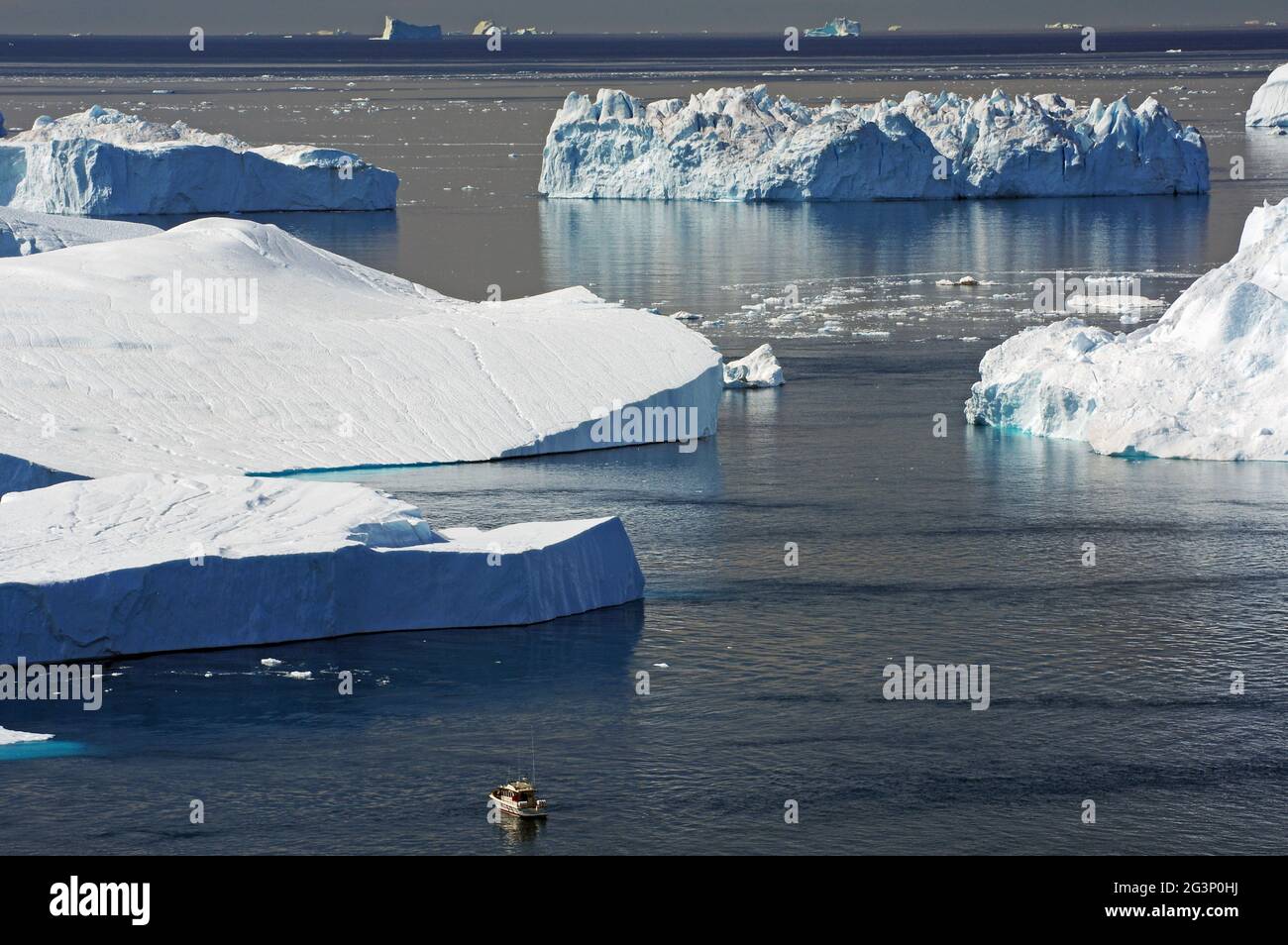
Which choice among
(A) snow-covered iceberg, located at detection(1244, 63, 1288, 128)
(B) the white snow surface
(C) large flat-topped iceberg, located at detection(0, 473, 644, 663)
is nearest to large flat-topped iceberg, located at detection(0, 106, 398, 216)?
(B) the white snow surface

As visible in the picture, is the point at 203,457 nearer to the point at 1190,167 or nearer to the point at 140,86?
the point at 1190,167

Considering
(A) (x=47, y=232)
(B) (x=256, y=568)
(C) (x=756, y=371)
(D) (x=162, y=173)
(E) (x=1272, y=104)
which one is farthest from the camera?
(E) (x=1272, y=104)

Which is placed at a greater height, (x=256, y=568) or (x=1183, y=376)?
(x=1183, y=376)

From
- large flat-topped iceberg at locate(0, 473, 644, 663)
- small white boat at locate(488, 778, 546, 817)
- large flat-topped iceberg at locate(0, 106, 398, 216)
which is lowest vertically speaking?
small white boat at locate(488, 778, 546, 817)

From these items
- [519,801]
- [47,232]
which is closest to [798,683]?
[519,801]

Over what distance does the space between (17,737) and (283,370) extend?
14.4m

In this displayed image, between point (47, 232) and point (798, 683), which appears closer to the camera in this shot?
point (798, 683)

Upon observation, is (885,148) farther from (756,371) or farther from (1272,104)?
(1272,104)

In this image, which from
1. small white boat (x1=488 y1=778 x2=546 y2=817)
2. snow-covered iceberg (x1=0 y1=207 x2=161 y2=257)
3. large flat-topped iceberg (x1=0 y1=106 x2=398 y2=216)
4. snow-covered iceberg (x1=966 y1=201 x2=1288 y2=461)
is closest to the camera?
small white boat (x1=488 y1=778 x2=546 y2=817)

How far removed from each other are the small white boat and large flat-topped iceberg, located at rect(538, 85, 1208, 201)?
56.7 metres

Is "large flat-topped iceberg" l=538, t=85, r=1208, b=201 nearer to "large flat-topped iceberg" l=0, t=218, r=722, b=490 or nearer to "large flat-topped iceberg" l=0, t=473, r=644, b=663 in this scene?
"large flat-topped iceberg" l=0, t=218, r=722, b=490

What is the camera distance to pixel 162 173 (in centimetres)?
6744

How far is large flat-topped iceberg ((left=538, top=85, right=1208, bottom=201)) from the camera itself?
238 feet

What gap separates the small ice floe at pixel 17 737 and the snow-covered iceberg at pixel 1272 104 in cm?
9735
